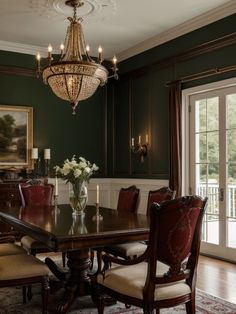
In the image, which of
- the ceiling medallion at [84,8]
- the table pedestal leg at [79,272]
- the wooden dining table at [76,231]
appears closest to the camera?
the wooden dining table at [76,231]

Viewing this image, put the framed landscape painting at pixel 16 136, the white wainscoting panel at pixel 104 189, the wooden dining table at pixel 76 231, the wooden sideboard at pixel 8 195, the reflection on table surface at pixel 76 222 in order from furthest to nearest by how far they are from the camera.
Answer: the white wainscoting panel at pixel 104 189 → the framed landscape painting at pixel 16 136 → the wooden sideboard at pixel 8 195 → the reflection on table surface at pixel 76 222 → the wooden dining table at pixel 76 231

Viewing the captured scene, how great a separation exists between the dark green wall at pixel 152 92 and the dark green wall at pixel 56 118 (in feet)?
0.80

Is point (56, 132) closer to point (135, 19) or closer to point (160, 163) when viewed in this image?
point (160, 163)

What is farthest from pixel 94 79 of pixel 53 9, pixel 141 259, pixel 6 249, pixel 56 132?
pixel 56 132

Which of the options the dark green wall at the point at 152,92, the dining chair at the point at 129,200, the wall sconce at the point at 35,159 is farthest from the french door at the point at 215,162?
the wall sconce at the point at 35,159

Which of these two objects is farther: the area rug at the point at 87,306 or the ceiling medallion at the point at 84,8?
the ceiling medallion at the point at 84,8

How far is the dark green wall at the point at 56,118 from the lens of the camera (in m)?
6.57

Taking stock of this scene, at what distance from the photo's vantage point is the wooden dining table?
260 cm

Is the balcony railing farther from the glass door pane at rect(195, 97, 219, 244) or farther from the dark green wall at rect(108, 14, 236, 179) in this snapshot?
the dark green wall at rect(108, 14, 236, 179)

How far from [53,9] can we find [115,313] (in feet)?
11.8

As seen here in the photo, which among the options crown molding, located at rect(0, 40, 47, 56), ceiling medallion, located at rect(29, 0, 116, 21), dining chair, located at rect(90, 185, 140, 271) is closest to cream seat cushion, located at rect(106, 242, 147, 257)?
dining chair, located at rect(90, 185, 140, 271)

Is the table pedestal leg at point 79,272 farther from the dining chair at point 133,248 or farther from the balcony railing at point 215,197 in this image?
the balcony railing at point 215,197

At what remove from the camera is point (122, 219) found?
3393mm

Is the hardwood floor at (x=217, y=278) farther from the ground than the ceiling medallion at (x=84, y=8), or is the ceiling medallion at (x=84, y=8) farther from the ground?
the ceiling medallion at (x=84, y=8)
